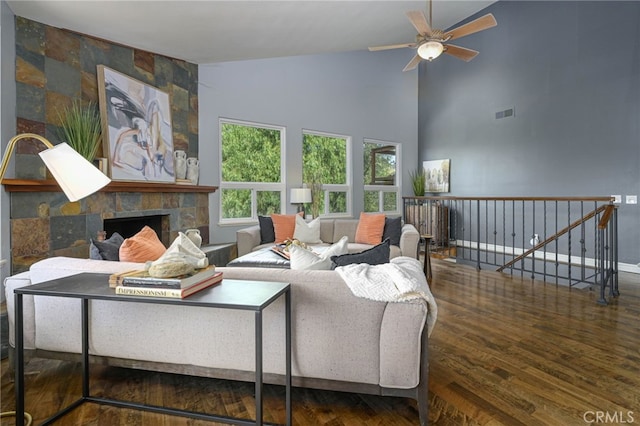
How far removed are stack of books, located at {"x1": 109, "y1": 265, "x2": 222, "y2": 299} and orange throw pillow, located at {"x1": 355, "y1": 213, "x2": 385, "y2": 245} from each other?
3.55 metres

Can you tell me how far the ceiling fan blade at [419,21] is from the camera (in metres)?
3.06

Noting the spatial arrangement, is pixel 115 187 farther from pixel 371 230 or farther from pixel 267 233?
pixel 371 230

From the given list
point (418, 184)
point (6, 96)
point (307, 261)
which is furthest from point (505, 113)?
point (6, 96)

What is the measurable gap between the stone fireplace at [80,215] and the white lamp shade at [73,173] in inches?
60.3

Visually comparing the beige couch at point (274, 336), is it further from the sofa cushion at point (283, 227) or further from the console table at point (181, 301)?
the sofa cushion at point (283, 227)

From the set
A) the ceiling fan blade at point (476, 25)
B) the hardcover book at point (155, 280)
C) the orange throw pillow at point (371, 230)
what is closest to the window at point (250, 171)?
the orange throw pillow at point (371, 230)

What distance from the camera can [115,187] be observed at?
12.2ft

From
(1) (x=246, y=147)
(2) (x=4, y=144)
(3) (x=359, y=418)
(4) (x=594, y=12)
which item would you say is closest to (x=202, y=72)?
(1) (x=246, y=147)

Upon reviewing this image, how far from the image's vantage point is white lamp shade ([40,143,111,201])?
164 centimetres

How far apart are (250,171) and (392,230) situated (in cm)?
261

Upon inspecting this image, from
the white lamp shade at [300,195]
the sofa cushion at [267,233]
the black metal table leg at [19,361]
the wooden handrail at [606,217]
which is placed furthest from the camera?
the white lamp shade at [300,195]

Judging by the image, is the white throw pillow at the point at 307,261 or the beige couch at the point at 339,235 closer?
the white throw pillow at the point at 307,261

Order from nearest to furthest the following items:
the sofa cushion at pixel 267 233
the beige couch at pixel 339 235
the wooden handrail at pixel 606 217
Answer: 1. the wooden handrail at pixel 606 217
2. the beige couch at pixel 339 235
3. the sofa cushion at pixel 267 233

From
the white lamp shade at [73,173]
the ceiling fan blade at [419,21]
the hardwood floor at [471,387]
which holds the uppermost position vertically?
the ceiling fan blade at [419,21]
